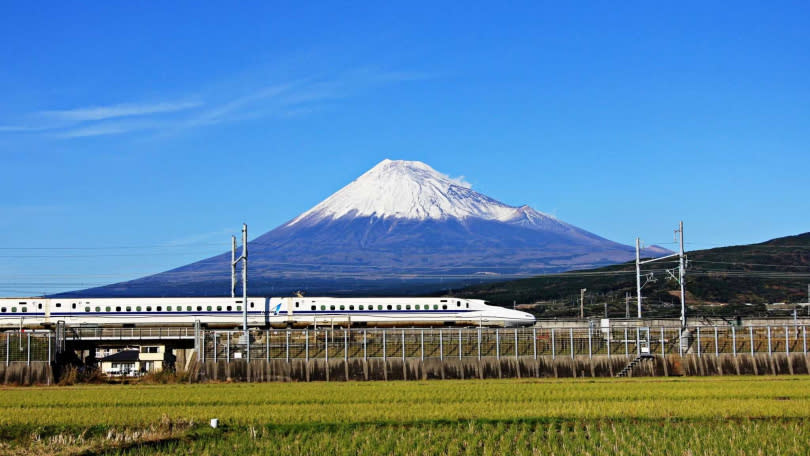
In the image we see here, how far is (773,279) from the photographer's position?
651 feet

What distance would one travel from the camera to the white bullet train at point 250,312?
8319 cm

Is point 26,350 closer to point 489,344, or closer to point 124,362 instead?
point 489,344

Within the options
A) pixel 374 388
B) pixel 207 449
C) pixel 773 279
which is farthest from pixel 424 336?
pixel 773 279

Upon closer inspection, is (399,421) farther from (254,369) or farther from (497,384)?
(254,369)

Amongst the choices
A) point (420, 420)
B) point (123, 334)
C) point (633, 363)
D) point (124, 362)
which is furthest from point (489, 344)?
point (124, 362)

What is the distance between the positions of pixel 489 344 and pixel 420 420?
29.9 metres

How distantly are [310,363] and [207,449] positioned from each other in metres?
32.1

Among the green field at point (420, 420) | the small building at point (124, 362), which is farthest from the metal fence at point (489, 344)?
the small building at point (124, 362)

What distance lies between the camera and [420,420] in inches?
1393

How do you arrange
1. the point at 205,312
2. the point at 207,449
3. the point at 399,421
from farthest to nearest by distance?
the point at 205,312 < the point at 399,421 < the point at 207,449

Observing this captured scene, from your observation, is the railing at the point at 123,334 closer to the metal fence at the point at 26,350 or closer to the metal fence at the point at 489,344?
the metal fence at the point at 26,350

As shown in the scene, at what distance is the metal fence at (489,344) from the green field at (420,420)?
10.8m

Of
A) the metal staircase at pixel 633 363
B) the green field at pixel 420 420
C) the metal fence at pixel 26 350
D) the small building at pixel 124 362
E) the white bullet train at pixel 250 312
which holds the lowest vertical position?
the small building at pixel 124 362

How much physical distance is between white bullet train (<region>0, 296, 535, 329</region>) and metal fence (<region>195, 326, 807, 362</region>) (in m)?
16.3
